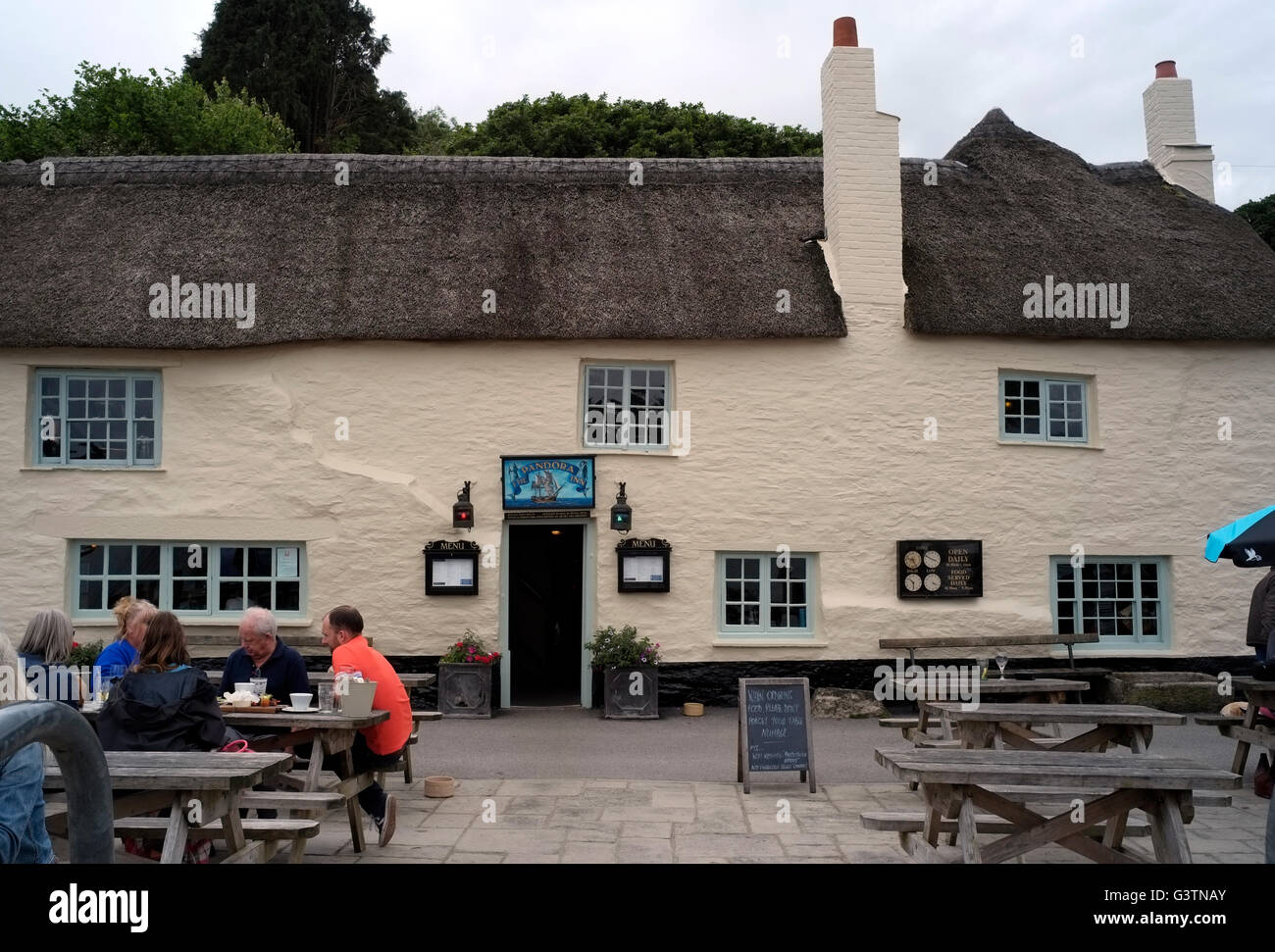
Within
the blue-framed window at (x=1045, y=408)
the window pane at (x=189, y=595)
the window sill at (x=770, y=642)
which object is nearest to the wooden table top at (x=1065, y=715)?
the window sill at (x=770, y=642)

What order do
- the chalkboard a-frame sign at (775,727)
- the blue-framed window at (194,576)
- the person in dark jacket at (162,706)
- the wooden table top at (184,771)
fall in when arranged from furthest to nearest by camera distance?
the blue-framed window at (194,576) → the chalkboard a-frame sign at (775,727) → the person in dark jacket at (162,706) → the wooden table top at (184,771)

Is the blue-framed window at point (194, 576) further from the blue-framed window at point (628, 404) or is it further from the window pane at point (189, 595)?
the blue-framed window at point (628, 404)

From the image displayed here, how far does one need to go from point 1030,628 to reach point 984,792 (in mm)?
8017

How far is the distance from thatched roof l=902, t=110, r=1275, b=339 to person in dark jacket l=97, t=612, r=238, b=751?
929cm

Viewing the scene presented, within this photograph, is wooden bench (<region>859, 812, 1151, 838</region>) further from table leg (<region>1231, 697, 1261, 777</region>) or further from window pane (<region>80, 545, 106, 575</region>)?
window pane (<region>80, 545, 106, 575</region>)

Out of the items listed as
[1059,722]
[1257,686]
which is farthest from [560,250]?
[1257,686]

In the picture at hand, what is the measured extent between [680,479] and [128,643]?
21.1ft

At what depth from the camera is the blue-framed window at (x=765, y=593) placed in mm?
12656

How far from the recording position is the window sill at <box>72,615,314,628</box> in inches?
480

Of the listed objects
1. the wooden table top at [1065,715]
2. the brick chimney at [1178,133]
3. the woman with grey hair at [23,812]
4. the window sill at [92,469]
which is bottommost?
the wooden table top at [1065,715]

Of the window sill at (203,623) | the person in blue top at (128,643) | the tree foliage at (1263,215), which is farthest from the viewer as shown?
the tree foliage at (1263,215)

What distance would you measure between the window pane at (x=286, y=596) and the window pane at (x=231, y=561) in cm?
48

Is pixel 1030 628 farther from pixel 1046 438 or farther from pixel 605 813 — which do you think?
pixel 605 813

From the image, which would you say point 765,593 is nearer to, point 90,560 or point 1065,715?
point 1065,715
